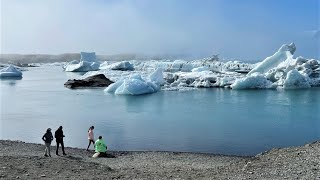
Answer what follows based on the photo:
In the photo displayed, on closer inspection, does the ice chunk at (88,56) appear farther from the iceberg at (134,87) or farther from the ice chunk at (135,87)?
the ice chunk at (135,87)

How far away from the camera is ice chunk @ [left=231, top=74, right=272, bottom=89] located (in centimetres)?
3409

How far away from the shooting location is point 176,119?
1970 centimetres

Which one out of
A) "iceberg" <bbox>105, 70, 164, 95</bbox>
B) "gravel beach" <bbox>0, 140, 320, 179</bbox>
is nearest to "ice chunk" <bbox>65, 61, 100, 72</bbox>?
"iceberg" <bbox>105, 70, 164, 95</bbox>

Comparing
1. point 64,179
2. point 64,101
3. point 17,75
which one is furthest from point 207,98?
point 17,75

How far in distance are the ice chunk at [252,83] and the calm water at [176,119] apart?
8.13 feet

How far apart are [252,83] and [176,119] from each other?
635 inches

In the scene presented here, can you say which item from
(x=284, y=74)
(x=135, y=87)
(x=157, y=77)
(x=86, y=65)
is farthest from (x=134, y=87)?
(x=86, y=65)

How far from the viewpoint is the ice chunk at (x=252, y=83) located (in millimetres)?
34094

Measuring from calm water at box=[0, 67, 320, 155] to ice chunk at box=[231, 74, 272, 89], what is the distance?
2.48 metres

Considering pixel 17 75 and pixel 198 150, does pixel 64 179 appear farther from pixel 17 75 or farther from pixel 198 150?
pixel 17 75

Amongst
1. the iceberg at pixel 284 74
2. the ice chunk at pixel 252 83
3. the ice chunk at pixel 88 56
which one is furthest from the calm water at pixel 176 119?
the ice chunk at pixel 88 56

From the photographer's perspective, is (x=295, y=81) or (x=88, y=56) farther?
(x=88, y=56)

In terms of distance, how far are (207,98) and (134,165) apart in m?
19.1

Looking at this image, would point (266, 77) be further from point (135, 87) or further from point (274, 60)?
point (135, 87)
